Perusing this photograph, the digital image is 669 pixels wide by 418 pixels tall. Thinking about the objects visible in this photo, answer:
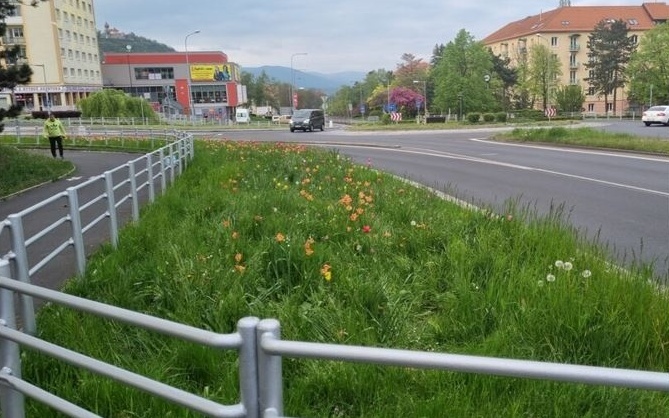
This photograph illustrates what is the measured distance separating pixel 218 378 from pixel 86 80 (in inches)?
4190

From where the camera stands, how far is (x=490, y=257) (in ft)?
17.4

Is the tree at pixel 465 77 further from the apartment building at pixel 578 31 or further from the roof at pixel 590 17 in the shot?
the roof at pixel 590 17

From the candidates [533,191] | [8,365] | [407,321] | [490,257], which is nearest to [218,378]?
[8,365]

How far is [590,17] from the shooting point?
385 feet

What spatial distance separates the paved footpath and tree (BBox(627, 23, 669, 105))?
76.3m

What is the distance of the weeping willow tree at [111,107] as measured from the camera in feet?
199

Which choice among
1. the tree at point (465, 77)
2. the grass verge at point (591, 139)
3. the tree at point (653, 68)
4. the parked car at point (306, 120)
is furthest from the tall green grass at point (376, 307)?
the tree at point (653, 68)

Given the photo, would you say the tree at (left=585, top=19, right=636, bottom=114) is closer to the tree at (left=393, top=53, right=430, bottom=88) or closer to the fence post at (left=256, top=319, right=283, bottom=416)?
the tree at (left=393, top=53, right=430, bottom=88)

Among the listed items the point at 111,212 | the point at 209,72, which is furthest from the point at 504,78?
the point at 111,212

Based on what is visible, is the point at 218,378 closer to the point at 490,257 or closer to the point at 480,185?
the point at 490,257

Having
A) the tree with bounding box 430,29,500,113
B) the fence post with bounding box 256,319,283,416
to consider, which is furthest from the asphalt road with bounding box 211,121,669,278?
the tree with bounding box 430,29,500,113

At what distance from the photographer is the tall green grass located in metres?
3.12

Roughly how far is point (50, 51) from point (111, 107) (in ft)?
109

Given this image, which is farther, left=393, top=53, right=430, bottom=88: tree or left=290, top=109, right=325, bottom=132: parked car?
left=393, top=53, right=430, bottom=88: tree
